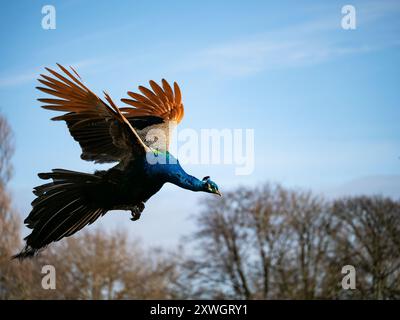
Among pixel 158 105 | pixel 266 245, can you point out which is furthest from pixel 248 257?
pixel 158 105

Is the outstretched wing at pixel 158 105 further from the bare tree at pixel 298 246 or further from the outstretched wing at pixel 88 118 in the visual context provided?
the bare tree at pixel 298 246

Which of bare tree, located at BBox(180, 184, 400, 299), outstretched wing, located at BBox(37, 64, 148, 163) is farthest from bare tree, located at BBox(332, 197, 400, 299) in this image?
outstretched wing, located at BBox(37, 64, 148, 163)

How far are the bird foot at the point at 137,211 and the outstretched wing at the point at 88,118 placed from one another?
0.65 meters

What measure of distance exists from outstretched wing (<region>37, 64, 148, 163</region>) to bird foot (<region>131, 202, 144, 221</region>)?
0.65 meters

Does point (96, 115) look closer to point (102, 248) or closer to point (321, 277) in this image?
point (102, 248)

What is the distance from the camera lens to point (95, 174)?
224 inches

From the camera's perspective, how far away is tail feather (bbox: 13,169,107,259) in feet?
17.7

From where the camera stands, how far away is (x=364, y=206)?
112 ft

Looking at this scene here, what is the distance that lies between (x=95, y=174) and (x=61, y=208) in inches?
14.4

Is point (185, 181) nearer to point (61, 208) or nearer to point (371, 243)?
point (61, 208)

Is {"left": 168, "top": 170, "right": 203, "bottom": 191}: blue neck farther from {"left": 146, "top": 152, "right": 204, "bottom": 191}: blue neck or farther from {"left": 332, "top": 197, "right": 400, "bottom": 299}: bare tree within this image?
{"left": 332, "top": 197, "right": 400, "bottom": 299}: bare tree
